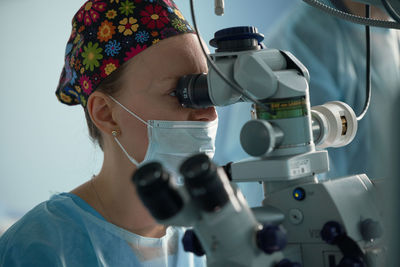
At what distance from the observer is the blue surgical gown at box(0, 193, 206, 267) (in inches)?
43.0

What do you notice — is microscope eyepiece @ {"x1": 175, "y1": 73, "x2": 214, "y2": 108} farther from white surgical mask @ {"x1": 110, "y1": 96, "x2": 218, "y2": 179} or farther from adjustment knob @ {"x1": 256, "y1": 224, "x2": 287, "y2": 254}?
adjustment knob @ {"x1": 256, "y1": 224, "x2": 287, "y2": 254}

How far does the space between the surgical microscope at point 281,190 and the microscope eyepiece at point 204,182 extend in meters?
0.02

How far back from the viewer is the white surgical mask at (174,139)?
1171 mm

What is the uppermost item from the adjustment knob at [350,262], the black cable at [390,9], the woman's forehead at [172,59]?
the black cable at [390,9]

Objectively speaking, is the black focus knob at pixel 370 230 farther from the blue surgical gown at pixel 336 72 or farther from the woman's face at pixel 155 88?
the blue surgical gown at pixel 336 72

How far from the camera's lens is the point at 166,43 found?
1.22 m

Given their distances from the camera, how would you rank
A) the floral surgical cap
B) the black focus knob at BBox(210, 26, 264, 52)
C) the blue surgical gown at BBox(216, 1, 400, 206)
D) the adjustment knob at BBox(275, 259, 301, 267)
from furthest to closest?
the blue surgical gown at BBox(216, 1, 400, 206)
the floral surgical cap
the black focus knob at BBox(210, 26, 264, 52)
the adjustment knob at BBox(275, 259, 301, 267)

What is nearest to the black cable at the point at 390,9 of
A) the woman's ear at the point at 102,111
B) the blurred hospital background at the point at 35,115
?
the woman's ear at the point at 102,111

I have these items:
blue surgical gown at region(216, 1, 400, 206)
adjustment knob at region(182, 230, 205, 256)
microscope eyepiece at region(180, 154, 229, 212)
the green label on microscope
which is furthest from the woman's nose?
blue surgical gown at region(216, 1, 400, 206)

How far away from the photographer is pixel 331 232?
0.68m

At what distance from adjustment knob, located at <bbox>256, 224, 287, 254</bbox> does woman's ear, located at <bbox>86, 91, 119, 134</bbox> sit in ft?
2.38

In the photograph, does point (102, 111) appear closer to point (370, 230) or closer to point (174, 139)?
point (174, 139)

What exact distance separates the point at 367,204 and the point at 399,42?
1.83m

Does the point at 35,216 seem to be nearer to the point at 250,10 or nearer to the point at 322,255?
the point at 322,255
